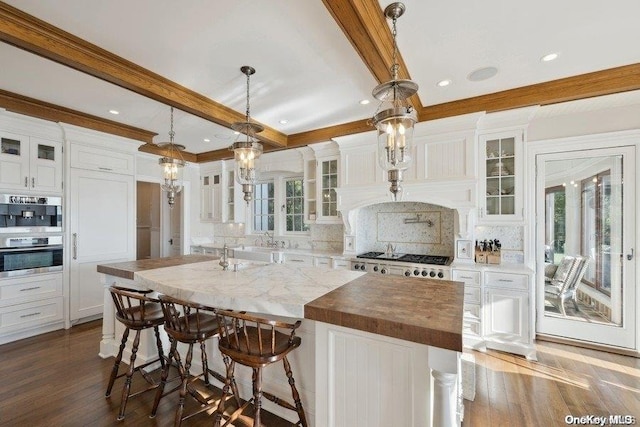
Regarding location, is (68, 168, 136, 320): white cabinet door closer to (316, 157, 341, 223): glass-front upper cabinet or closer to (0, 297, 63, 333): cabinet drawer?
(0, 297, 63, 333): cabinet drawer

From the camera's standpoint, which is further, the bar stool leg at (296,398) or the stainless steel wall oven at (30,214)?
the stainless steel wall oven at (30,214)

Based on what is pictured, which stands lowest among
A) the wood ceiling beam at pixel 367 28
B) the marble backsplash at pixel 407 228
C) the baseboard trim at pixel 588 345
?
the baseboard trim at pixel 588 345

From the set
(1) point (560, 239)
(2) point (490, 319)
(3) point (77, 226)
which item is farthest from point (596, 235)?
(3) point (77, 226)

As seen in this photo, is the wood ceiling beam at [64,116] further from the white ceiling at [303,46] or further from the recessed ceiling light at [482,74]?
the recessed ceiling light at [482,74]

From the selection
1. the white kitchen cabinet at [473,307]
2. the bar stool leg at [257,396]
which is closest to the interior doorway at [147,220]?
the bar stool leg at [257,396]

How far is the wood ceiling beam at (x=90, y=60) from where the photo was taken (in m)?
1.90

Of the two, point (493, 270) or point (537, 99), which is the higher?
point (537, 99)

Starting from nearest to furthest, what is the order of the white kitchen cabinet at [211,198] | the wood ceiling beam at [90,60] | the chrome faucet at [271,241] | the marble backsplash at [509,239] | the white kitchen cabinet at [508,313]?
the wood ceiling beam at [90,60] < the white kitchen cabinet at [508,313] < the marble backsplash at [509,239] < the chrome faucet at [271,241] < the white kitchen cabinet at [211,198]

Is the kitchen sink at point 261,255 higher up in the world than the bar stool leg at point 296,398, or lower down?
higher up

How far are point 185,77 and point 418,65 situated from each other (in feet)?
7.02

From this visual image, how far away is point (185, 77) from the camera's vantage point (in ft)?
8.84

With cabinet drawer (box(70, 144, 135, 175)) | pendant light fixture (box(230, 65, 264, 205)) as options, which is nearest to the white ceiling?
pendant light fixture (box(230, 65, 264, 205))

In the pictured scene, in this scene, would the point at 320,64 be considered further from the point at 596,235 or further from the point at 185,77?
the point at 596,235

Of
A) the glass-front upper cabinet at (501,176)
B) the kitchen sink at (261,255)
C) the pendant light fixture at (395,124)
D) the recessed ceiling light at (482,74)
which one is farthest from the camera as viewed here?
the kitchen sink at (261,255)
